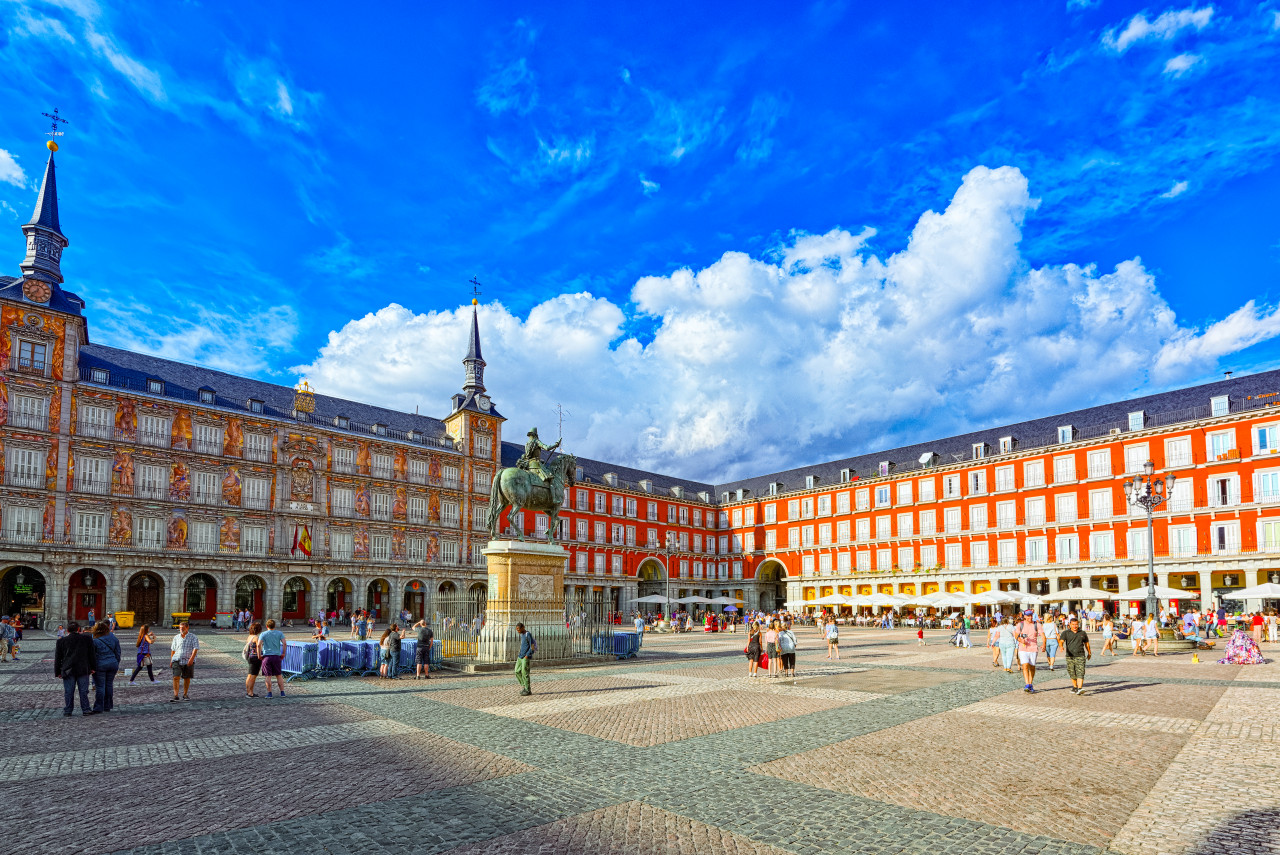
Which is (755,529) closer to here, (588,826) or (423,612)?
(423,612)

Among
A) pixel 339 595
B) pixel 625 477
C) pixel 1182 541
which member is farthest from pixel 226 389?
pixel 1182 541

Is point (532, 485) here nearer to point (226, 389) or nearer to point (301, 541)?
point (301, 541)

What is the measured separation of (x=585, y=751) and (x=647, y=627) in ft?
131

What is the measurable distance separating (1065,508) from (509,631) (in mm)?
42192

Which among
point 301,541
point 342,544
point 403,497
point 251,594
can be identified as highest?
point 403,497

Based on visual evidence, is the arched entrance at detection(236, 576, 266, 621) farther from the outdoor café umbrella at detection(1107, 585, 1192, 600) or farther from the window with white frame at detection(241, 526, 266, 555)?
the outdoor café umbrella at detection(1107, 585, 1192, 600)

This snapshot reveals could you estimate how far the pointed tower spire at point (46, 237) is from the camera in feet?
137

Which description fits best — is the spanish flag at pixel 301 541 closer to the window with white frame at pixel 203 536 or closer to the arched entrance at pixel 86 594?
the window with white frame at pixel 203 536

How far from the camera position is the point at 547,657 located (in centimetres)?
2120

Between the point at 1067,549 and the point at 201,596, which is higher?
the point at 1067,549

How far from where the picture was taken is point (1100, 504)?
47.0 meters

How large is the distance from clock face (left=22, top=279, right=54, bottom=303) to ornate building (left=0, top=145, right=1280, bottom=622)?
0.07 meters

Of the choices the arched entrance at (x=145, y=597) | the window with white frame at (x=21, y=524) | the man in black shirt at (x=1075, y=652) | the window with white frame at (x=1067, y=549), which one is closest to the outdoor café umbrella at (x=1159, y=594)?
the window with white frame at (x=1067, y=549)

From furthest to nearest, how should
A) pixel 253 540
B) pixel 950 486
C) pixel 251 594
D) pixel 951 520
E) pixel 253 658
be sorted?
pixel 950 486 < pixel 951 520 < pixel 251 594 < pixel 253 540 < pixel 253 658
